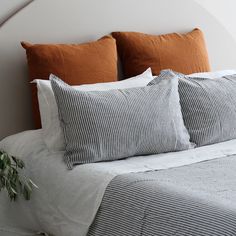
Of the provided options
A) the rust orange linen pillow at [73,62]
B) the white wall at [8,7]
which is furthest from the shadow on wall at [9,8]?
the rust orange linen pillow at [73,62]

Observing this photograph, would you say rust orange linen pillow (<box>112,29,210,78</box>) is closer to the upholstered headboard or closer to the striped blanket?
the upholstered headboard

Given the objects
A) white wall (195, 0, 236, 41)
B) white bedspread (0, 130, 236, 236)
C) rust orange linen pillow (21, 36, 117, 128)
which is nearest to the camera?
white bedspread (0, 130, 236, 236)

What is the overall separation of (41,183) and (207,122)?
2.70 ft

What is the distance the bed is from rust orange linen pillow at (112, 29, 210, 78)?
119 mm

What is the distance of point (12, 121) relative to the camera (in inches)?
111

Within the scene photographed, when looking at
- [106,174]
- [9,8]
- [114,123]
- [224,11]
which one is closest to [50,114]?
[114,123]

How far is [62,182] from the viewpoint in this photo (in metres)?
2.36

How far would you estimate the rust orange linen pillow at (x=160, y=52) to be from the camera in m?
3.03

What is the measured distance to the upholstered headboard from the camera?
2789 mm

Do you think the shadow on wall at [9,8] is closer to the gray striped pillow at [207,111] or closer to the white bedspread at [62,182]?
the white bedspread at [62,182]

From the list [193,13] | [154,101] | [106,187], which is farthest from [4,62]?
[193,13]

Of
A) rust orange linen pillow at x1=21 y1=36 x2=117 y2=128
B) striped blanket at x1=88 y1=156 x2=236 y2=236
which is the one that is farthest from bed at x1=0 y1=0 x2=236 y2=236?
rust orange linen pillow at x1=21 y1=36 x2=117 y2=128

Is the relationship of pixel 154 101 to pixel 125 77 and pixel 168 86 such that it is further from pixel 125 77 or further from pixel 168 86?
pixel 125 77

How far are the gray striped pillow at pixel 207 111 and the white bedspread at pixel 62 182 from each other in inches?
2.2
